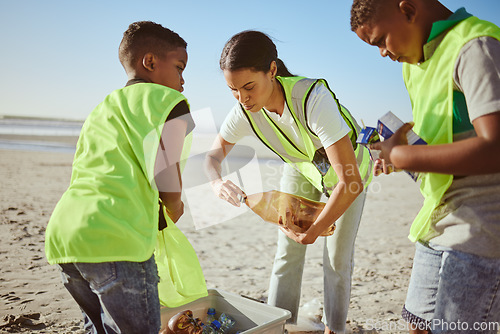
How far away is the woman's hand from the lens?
2.54m

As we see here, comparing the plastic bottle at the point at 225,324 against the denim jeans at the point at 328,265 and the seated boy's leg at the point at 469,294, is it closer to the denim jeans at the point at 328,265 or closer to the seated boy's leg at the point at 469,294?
the denim jeans at the point at 328,265

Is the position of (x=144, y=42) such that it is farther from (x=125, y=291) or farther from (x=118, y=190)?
(x=125, y=291)

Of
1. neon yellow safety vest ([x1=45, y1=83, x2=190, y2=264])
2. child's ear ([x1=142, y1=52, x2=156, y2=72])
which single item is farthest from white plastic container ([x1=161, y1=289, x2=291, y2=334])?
child's ear ([x1=142, y1=52, x2=156, y2=72])

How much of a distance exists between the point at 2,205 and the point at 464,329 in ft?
19.4

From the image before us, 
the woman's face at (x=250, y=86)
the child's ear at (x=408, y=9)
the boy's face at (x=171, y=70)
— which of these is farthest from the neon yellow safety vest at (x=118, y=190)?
the child's ear at (x=408, y=9)

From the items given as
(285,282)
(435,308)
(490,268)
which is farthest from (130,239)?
(285,282)

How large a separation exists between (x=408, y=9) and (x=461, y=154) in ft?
1.75

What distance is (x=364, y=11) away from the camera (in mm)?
1554

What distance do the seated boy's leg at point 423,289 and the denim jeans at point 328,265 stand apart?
112cm

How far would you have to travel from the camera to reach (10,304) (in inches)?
122

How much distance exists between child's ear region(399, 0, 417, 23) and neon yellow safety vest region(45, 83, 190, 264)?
86cm

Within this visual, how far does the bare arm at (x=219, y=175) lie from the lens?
8.40 feet

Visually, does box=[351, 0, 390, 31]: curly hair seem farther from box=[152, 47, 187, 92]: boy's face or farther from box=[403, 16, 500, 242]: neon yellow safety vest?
box=[152, 47, 187, 92]: boy's face

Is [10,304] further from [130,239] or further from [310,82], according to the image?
[310,82]
